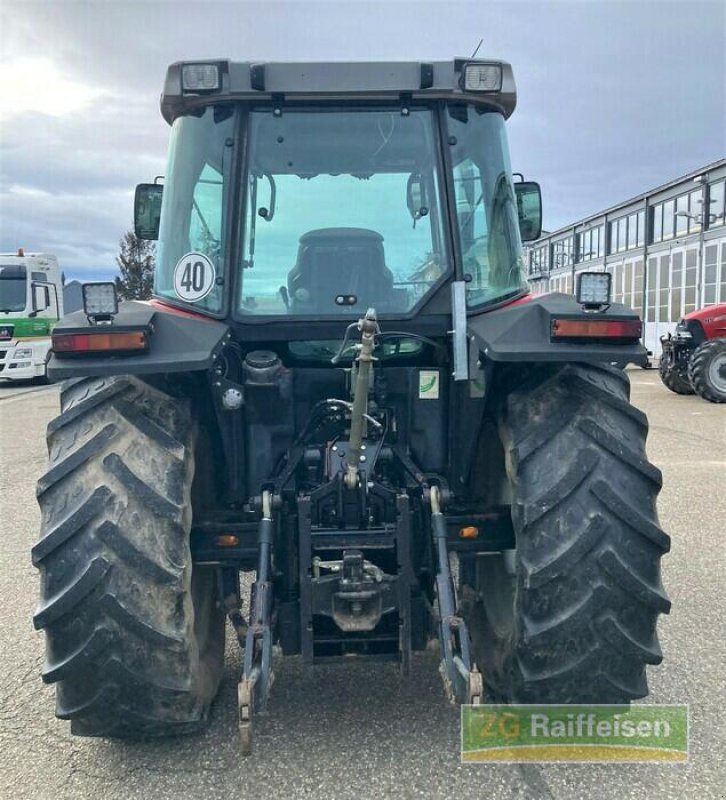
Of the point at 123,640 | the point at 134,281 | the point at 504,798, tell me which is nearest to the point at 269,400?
the point at 123,640

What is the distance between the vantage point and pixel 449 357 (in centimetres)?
316

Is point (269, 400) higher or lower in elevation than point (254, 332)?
lower

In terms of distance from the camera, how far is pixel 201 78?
295cm

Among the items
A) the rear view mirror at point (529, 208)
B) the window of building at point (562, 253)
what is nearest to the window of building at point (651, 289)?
the window of building at point (562, 253)

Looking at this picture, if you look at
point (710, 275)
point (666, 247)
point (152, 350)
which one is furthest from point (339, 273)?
point (666, 247)

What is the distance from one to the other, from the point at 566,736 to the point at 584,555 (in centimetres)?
75

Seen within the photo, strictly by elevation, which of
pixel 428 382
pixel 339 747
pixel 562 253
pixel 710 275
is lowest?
pixel 339 747

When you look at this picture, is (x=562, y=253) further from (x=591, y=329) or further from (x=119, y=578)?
(x=119, y=578)

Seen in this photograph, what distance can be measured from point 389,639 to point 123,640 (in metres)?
0.93

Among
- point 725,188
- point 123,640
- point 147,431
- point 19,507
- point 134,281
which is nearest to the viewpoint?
point 123,640

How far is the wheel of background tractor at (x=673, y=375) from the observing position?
14.8 metres

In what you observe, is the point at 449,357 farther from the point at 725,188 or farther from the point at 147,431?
the point at 725,188

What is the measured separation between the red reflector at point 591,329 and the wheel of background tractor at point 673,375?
1310 cm

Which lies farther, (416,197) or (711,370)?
(711,370)
